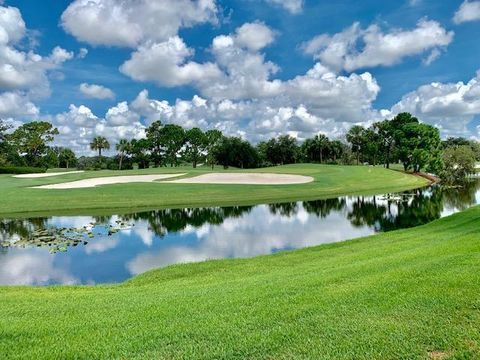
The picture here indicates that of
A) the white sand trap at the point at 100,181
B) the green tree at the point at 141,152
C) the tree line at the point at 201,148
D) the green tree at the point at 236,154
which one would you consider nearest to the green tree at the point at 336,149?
the tree line at the point at 201,148

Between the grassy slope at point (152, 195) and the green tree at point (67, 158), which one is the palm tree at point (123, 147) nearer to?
the green tree at point (67, 158)

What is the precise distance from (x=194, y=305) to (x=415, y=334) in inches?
172

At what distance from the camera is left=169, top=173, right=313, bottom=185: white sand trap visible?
192 ft

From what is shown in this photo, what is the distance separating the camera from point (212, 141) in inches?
4958

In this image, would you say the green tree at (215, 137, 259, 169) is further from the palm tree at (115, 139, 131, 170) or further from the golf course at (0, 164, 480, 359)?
the golf course at (0, 164, 480, 359)

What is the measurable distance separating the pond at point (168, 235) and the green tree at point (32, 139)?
9016cm

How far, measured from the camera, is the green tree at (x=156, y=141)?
117562 mm

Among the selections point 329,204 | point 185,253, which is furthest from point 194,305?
point 329,204

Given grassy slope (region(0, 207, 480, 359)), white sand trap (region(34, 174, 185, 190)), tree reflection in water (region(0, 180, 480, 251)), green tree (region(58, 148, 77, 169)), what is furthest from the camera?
green tree (region(58, 148, 77, 169))

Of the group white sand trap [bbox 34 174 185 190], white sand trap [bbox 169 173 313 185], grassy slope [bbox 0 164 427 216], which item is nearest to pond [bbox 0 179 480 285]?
grassy slope [bbox 0 164 427 216]

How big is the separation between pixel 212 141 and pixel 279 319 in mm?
119737

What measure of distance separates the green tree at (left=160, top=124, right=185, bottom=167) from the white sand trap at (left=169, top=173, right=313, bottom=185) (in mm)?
50509

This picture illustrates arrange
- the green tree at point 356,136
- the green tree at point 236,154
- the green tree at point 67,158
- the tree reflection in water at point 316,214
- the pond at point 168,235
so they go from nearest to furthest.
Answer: the pond at point 168,235 < the tree reflection in water at point 316,214 < the green tree at point 356,136 < the green tree at point 236,154 < the green tree at point 67,158

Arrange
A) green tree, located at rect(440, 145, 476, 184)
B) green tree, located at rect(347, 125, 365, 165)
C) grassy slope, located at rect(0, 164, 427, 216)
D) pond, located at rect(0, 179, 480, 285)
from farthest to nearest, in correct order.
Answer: green tree, located at rect(347, 125, 365, 165)
green tree, located at rect(440, 145, 476, 184)
grassy slope, located at rect(0, 164, 427, 216)
pond, located at rect(0, 179, 480, 285)
